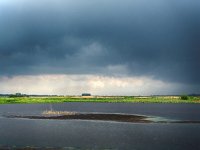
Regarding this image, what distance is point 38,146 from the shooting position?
4319 centimetres

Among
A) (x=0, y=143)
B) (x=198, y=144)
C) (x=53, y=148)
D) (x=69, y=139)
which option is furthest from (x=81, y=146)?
(x=198, y=144)

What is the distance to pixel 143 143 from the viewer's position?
46.0 m

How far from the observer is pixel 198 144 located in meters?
44.2

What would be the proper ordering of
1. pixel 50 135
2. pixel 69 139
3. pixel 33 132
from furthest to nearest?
pixel 33 132, pixel 50 135, pixel 69 139

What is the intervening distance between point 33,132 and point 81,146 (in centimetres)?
1744

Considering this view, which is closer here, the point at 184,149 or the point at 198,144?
the point at 184,149

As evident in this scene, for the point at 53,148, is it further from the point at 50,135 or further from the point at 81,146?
the point at 50,135

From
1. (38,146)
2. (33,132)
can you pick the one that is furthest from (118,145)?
(33,132)

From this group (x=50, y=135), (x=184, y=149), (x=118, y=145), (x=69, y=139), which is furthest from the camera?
(x=50, y=135)

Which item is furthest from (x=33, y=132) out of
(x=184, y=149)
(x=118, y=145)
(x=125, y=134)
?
(x=184, y=149)

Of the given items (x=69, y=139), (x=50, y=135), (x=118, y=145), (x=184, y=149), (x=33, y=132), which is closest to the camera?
(x=184, y=149)

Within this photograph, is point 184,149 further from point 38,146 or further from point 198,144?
point 38,146

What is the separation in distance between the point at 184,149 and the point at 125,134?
609 inches

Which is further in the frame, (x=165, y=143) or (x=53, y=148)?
(x=165, y=143)
